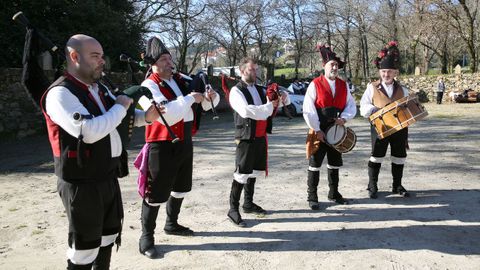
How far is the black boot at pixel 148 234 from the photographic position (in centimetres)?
392

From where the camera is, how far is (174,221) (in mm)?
4441

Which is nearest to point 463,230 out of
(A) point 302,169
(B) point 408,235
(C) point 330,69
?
(B) point 408,235

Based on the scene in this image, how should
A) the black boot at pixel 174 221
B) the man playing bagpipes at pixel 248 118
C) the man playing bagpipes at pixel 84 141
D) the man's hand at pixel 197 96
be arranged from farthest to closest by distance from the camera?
the man playing bagpipes at pixel 248 118
the black boot at pixel 174 221
the man's hand at pixel 197 96
the man playing bagpipes at pixel 84 141

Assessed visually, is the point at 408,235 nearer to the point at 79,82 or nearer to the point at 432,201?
the point at 432,201

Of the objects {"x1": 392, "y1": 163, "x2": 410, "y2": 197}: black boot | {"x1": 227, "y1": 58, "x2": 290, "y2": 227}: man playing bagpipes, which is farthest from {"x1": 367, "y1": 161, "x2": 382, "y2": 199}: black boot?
{"x1": 227, "y1": 58, "x2": 290, "y2": 227}: man playing bagpipes

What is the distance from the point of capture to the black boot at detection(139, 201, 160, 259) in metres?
3.92

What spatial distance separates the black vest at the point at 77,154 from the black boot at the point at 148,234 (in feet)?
4.42

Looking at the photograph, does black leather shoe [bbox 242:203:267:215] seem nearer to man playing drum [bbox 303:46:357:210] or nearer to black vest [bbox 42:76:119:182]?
man playing drum [bbox 303:46:357:210]

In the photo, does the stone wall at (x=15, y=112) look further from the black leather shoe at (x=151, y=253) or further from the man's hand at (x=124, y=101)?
the man's hand at (x=124, y=101)

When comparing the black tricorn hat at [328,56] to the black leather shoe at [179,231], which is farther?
the black tricorn hat at [328,56]

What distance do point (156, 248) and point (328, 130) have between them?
255 centimetres

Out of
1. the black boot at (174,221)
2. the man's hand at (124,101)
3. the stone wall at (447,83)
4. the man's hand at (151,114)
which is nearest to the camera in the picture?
the man's hand at (124,101)

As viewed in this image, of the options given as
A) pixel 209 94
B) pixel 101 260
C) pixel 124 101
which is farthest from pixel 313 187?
pixel 124 101

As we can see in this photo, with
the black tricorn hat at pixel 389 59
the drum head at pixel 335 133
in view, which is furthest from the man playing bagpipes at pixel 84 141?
the black tricorn hat at pixel 389 59
